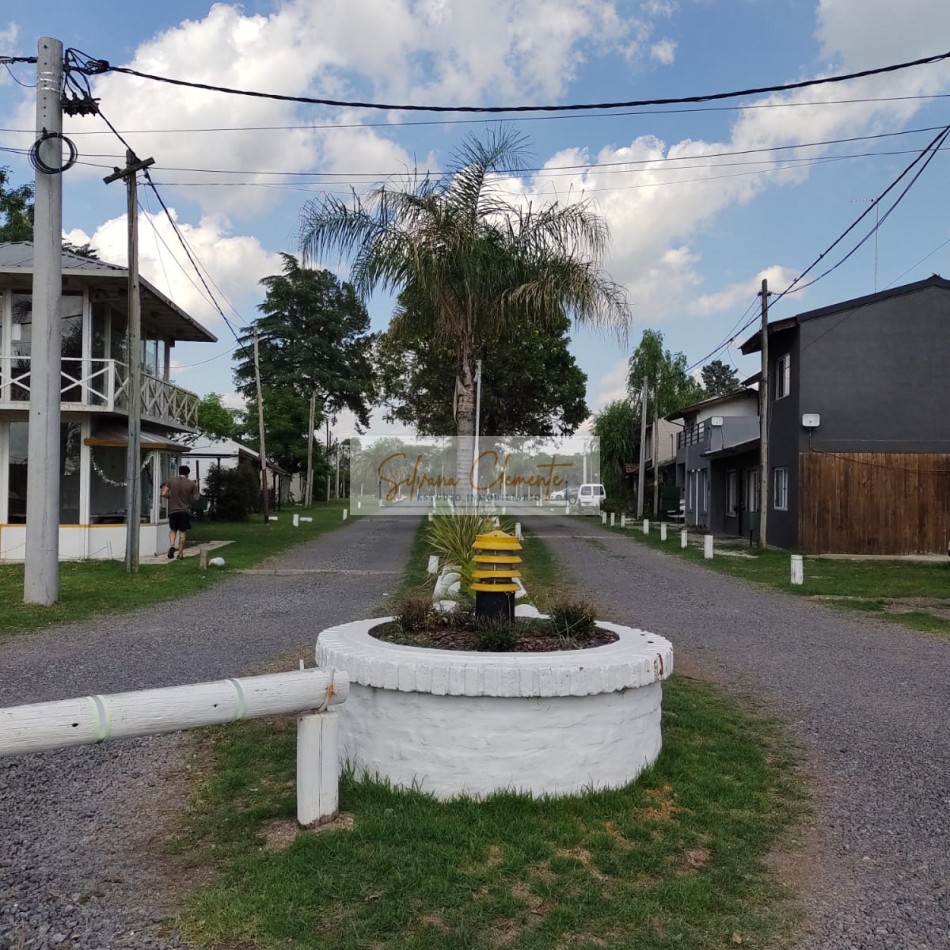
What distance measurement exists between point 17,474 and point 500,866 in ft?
51.8

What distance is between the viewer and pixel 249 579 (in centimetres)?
1477

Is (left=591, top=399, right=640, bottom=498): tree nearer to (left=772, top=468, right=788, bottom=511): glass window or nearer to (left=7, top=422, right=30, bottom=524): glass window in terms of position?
(left=772, top=468, right=788, bottom=511): glass window

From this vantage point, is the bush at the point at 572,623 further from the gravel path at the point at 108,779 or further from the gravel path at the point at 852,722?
the gravel path at the point at 108,779

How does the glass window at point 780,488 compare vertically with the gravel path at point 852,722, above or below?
above

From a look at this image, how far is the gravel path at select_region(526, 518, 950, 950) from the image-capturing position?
3428 mm

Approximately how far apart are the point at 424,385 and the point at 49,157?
22.2 meters

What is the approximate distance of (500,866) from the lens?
3.58 m

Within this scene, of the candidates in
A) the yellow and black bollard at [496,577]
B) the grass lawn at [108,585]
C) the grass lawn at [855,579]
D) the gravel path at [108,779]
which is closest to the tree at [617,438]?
the grass lawn at [855,579]

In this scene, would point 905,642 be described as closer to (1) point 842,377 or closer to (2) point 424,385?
(1) point 842,377

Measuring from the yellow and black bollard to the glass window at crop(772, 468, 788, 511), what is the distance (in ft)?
60.2

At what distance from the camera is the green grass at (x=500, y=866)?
10.2 feet

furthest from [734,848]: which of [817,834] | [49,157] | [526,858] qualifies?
[49,157]

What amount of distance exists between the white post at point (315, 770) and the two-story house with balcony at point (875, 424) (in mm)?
18690

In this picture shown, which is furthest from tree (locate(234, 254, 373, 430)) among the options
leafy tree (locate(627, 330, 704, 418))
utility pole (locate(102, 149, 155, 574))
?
utility pole (locate(102, 149, 155, 574))
